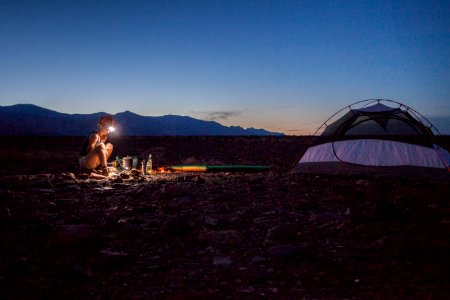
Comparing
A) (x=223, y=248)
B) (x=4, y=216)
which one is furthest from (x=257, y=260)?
(x=4, y=216)

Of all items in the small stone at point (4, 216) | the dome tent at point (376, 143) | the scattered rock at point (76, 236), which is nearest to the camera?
the scattered rock at point (76, 236)

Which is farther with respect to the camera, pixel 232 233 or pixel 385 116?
pixel 385 116

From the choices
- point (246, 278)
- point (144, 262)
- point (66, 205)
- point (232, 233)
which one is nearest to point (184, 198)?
point (66, 205)

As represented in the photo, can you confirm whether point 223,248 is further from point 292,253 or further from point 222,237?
point 292,253

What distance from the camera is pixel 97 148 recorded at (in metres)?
10.6

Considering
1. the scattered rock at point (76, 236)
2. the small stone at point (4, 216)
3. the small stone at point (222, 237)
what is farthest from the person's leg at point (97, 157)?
the small stone at point (222, 237)

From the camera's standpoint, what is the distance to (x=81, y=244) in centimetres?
402

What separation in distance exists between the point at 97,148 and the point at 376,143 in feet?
26.2

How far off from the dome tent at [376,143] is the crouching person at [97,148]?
19.5 feet

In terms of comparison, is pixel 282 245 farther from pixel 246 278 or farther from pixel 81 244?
pixel 81 244

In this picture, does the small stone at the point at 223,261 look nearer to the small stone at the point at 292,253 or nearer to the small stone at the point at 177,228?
the small stone at the point at 292,253

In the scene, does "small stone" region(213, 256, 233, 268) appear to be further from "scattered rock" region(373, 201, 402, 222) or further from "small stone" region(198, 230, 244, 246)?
"scattered rock" region(373, 201, 402, 222)

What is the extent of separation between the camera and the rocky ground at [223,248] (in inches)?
117

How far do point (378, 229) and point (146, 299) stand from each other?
10.4 ft
